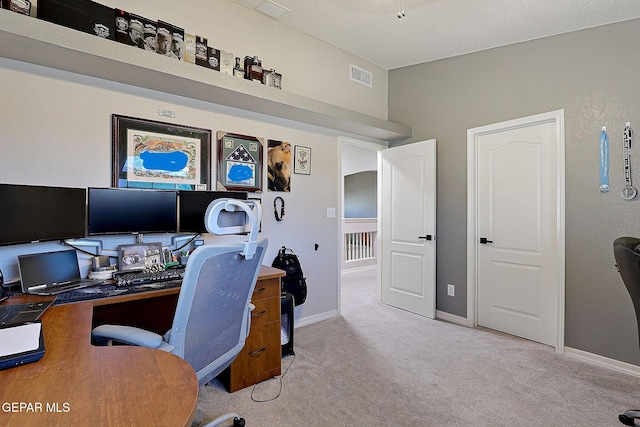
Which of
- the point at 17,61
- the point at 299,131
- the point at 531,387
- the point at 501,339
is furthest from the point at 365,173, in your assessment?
the point at 17,61

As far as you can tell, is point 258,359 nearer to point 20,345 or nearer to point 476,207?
point 20,345

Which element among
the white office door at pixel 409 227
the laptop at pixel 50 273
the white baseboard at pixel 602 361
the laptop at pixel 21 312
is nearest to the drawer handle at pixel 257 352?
the laptop at pixel 50 273

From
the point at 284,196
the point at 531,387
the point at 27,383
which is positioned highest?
the point at 284,196

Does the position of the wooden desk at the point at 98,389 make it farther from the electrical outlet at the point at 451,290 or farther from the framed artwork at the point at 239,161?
the electrical outlet at the point at 451,290

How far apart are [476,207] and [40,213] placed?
3692mm

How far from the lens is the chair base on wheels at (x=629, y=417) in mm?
1816

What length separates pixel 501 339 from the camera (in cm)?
306

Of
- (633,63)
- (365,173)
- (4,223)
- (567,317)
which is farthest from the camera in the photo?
(365,173)

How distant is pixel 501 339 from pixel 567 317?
0.59 meters

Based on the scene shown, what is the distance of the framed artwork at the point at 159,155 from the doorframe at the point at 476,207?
2.70 metres

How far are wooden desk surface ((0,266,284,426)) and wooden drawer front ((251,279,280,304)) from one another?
1170mm

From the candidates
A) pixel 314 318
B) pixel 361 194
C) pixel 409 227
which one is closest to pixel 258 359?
pixel 314 318

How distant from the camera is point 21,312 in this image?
55.3 inches

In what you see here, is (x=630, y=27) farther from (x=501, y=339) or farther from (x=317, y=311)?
(x=317, y=311)
